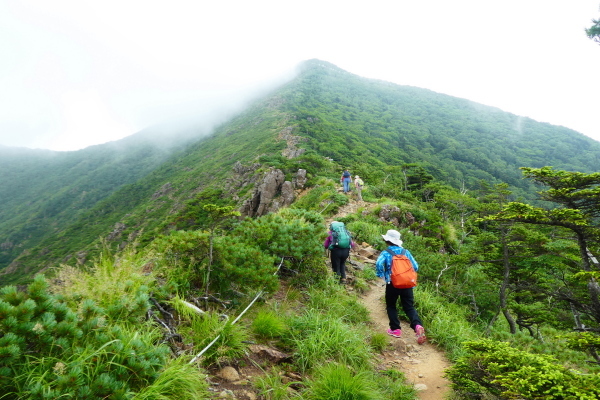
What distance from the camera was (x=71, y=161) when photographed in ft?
461

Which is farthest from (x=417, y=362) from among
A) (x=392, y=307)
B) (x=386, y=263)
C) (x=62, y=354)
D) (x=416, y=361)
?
(x=62, y=354)

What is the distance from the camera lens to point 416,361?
450 cm

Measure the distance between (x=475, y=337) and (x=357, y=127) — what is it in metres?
61.3

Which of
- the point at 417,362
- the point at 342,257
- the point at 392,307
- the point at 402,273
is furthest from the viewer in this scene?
the point at 342,257

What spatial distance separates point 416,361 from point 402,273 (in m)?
1.37

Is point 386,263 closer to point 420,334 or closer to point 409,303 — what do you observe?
point 409,303

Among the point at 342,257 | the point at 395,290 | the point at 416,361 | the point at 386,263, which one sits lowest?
the point at 416,361

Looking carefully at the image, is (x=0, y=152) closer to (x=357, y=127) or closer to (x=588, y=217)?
(x=357, y=127)

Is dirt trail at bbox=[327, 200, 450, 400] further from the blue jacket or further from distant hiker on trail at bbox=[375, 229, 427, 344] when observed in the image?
the blue jacket

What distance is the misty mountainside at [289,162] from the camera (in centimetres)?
3459

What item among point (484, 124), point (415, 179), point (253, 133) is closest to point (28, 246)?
point (253, 133)

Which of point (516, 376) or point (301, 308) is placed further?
point (301, 308)

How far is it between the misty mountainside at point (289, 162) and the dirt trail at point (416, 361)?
52.4 feet

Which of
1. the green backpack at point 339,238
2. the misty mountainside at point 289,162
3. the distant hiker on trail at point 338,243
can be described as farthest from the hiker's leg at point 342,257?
the misty mountainside at point 289,162
